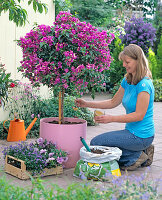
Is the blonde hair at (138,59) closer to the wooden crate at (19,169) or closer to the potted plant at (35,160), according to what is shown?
the potted plant at (35,160)

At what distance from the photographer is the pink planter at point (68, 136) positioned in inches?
156

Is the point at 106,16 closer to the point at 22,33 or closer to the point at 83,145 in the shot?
the point at 22,33

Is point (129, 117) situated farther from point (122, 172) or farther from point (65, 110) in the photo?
point (65, 110)

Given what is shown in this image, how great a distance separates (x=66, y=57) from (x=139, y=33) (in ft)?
27.6

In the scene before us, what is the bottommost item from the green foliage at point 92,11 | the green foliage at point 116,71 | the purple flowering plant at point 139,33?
the green foliage at point 116,71

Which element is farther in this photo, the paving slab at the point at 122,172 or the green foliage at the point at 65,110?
the green foliage at the point at 65,110

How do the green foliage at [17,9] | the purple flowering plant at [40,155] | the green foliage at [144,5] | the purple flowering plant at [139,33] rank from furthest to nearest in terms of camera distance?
the green foliage at [144,5], the purple flowering plant at [139,33], the green foliage at [17,9], the purple flowering plant at [40,155]

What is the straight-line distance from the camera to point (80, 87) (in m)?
3.93

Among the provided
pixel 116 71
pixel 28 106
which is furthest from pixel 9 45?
pixel 116 71

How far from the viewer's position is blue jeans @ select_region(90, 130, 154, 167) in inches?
154

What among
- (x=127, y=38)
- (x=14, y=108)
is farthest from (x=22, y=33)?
(x=127, y=38)

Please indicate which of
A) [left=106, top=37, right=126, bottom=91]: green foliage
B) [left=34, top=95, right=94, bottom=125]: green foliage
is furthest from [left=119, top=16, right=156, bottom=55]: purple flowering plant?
[left=34, top=95, right=94, bottom=125]: green foliage

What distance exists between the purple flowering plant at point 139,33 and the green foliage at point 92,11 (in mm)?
2004

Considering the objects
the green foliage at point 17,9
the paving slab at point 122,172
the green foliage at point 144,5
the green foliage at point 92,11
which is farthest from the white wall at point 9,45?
the green foliage at point 144,5
